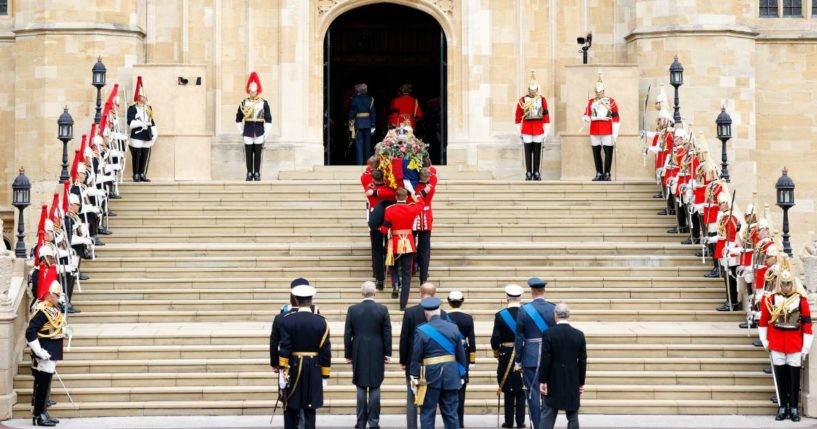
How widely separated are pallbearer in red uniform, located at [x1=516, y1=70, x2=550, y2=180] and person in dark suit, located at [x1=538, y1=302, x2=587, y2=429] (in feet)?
41.4

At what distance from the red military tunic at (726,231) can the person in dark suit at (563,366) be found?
6880 mm

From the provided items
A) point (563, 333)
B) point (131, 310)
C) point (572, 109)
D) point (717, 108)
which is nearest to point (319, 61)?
point (572, 109)

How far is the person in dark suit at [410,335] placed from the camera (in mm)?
17562

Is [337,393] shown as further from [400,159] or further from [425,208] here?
[400,159]

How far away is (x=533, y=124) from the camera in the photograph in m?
29.0

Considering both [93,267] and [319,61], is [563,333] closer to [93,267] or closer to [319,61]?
[93,267]

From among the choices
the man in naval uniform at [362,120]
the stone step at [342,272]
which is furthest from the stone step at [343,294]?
the man in naval uniform at [362,120]

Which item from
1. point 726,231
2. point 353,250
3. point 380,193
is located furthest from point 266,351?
point 726,231

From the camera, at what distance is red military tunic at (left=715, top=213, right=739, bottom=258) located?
22.8 m

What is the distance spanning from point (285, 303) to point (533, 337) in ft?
20.4

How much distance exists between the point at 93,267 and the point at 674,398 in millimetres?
9587

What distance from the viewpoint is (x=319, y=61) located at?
31.9 meters

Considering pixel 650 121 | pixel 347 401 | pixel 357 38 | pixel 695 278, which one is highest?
pixel 357 38

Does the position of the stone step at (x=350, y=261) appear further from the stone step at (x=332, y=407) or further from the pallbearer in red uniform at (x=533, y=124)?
the pallbearer in red uniform at (x=533, y=124)
